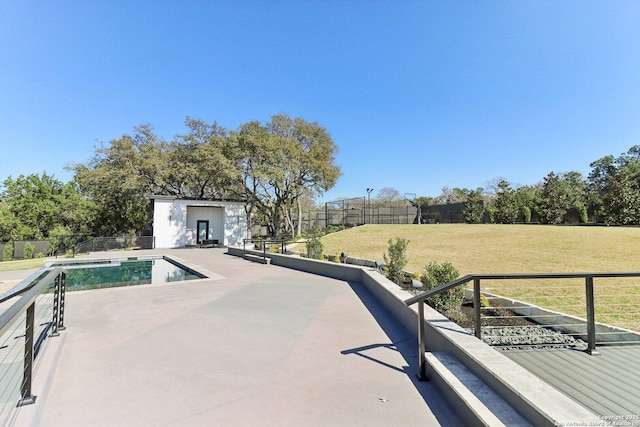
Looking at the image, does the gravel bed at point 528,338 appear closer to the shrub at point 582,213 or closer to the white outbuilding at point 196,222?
the white outbuilding at point 196,222

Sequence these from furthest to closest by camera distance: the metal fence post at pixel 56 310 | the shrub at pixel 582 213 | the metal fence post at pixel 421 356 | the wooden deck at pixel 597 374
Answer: the shrub at pixel 582 213
the metal fence post at pixel 56 310
the metal fence post at pixel 421 356
the wooden deck at pixel 597 374

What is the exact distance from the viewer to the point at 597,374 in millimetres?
2578

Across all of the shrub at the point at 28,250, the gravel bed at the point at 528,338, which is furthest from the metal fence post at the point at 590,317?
the shrub at the point at 28,250

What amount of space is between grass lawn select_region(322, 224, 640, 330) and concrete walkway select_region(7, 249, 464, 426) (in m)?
3.45

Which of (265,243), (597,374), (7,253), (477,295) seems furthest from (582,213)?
(7,253)

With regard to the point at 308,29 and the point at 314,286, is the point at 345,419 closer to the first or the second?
the point at 314,286

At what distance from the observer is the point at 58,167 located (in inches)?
938

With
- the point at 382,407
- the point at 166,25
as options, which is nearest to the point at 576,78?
the point at 382,407

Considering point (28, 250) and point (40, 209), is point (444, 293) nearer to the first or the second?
point (28, 250)

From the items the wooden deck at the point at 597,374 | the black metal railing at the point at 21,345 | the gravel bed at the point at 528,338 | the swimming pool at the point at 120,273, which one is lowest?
the swimming pool at the point at 120,273

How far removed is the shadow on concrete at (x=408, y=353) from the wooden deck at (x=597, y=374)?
101 cm

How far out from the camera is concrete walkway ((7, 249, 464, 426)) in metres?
1.94

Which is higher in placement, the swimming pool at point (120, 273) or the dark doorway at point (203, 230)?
the dark doorway at point (203, 230)

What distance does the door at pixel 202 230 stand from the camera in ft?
67.1
